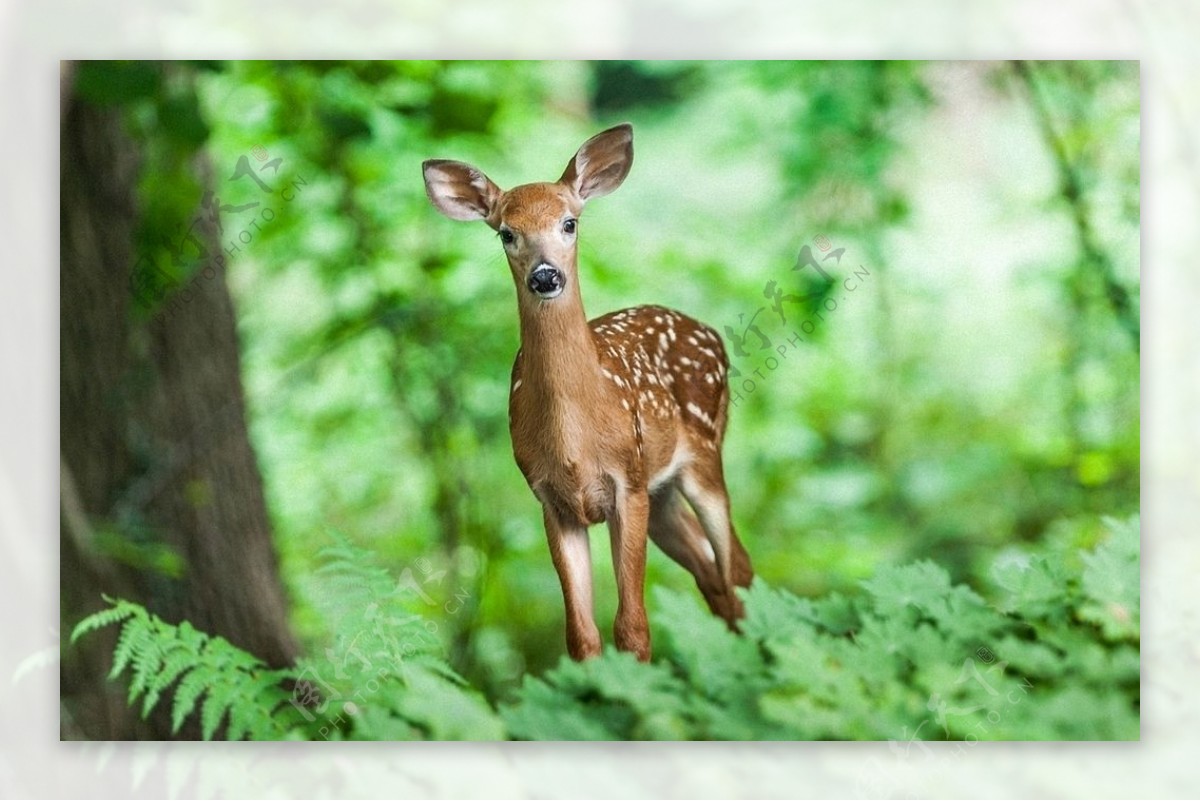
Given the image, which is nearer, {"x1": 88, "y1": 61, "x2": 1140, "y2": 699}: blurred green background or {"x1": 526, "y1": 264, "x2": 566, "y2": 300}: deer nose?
{"x1": 526, "y1": 264, "x2": 566, "y2": 300}: deer nose

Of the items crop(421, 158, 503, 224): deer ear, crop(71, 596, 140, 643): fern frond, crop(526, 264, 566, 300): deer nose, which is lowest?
crop(71, 596, 140, 643): fern frond

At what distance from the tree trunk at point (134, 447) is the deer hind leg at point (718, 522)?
909 millimetres

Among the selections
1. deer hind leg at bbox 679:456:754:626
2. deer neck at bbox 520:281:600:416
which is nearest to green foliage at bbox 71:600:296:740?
deer neck at bbox 520:281:600:416

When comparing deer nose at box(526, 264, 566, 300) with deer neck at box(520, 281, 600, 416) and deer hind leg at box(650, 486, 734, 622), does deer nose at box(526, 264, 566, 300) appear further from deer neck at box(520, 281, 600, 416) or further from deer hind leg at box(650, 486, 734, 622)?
deer hind leg at box(650, 486, 734, 622)

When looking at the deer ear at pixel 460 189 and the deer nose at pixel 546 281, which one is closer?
the deer nose at pixel 546 281

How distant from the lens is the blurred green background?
8.70 ft

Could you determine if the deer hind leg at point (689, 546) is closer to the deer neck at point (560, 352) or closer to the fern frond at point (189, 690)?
the deer neck at point (560, 352)

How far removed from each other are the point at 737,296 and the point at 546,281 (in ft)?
1.41

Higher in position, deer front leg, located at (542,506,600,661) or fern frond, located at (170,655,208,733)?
deer front leg, located at (542,506,600,661)

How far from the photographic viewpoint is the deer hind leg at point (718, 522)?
265 cm

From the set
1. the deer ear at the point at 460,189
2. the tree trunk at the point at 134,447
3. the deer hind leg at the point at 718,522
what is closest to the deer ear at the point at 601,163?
the deer ear at the point at 460,189

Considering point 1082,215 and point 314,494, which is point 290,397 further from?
A: point 1082,215

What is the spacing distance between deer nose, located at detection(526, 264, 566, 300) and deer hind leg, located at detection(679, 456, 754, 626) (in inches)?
18.6

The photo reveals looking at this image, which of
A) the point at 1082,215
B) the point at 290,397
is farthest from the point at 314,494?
the point at 1082,215
